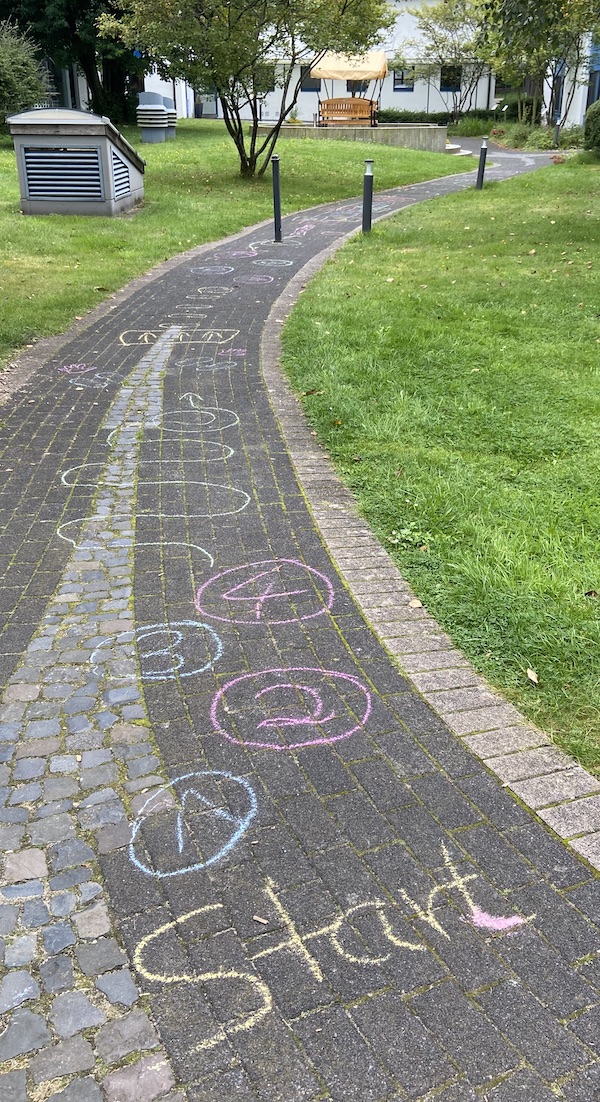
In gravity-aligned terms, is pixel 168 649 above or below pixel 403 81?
below

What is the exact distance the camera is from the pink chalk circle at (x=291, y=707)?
3.06m

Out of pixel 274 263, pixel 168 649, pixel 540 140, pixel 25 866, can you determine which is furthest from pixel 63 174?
pixel 540 140

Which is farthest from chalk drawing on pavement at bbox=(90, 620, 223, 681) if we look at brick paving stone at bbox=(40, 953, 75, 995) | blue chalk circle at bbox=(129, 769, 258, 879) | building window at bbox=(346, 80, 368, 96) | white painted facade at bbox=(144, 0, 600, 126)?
building window at bbox=(346, 80, 368, 96)

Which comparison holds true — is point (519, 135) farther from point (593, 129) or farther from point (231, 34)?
point (231, 34)

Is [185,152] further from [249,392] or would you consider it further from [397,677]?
[397,677]

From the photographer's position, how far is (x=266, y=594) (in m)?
3.96

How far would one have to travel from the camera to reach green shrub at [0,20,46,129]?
65.3ft

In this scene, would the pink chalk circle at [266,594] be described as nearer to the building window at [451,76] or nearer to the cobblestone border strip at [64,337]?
the cobblestone border strip at [64,337]

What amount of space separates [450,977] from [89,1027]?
3.03 ft

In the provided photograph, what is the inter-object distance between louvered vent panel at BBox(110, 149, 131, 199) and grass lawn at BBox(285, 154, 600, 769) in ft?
15.0

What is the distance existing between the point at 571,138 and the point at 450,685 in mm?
32180

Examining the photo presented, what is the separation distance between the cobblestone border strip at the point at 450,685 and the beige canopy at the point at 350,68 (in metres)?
37.9

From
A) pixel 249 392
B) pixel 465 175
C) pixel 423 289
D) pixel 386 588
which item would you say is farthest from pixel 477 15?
pixel 386 588

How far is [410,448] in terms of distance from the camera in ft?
18.3
